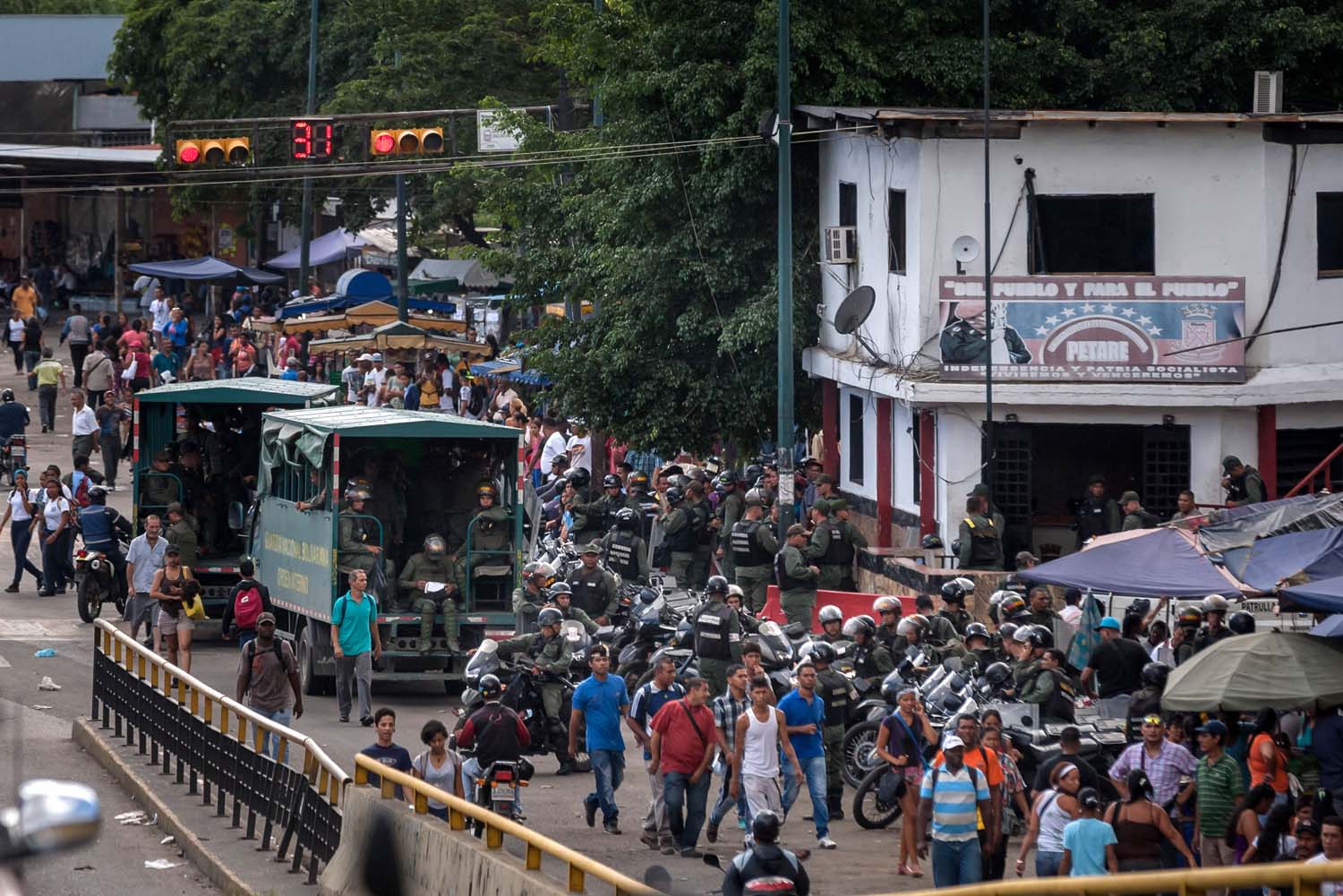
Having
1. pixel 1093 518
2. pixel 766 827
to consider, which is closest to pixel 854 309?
pixel 1093 518

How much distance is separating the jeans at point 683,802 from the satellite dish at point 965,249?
10.1 m

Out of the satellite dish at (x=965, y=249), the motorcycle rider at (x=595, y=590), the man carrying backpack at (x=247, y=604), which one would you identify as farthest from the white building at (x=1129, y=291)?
the man carrying backpack at (x=247, y=604)

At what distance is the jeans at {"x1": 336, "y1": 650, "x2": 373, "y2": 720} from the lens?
19.4 meters

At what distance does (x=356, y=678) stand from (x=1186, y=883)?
12.7 meters

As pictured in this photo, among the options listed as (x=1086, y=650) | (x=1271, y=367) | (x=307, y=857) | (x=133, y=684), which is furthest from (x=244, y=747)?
(x=1271, y=367)

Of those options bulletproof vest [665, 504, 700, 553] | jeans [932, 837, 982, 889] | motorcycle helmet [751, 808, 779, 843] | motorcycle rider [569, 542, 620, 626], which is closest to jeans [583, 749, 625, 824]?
jeans [932, 837, 982, 889]

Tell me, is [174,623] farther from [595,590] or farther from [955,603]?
[955,603]

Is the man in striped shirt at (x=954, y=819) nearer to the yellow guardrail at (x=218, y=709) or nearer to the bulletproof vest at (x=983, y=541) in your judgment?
the yellow guardrail at (x=218, y=709)

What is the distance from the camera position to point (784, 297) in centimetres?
2495

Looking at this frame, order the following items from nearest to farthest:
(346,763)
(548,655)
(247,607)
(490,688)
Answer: (490,688) < (548,655) < (346,763) < (247,607)

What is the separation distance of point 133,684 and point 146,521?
3747 mm

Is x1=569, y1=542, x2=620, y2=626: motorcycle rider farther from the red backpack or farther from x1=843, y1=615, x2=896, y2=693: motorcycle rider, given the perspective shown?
x1=843, y1=615, x2=896, y2=693: motorcycle rider

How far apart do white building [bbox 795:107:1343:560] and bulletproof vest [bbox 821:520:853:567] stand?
8.53ft

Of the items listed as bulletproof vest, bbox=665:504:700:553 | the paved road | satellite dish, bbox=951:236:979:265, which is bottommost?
the paved road
